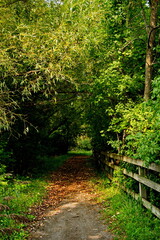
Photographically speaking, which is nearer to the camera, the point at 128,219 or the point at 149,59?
the point at 128,219

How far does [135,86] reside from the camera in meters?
7.79

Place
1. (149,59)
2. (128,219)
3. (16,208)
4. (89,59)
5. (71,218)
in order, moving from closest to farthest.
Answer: (128,219) < (71,218) < (16,208) < (149,59) < (89,59)

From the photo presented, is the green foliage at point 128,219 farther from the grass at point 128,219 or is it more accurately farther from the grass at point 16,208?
the grass at point 16,208

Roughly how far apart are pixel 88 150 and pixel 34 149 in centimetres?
2850

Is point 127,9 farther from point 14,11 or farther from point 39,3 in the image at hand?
point 14,11

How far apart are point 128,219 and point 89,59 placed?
7134 millimetres

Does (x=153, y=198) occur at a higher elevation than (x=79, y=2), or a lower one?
lower

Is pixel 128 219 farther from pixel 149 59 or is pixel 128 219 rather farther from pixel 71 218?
pixel 149 59

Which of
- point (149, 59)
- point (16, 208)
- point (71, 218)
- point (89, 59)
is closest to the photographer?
point (71, 218)

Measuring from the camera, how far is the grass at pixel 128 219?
4.38 m

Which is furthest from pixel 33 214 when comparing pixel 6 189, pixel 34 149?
pixel 34 149

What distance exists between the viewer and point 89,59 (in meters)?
10.3

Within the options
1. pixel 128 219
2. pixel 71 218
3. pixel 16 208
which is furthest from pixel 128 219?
pixel 16 208

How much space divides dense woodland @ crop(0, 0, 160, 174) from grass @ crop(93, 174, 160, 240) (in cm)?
128
